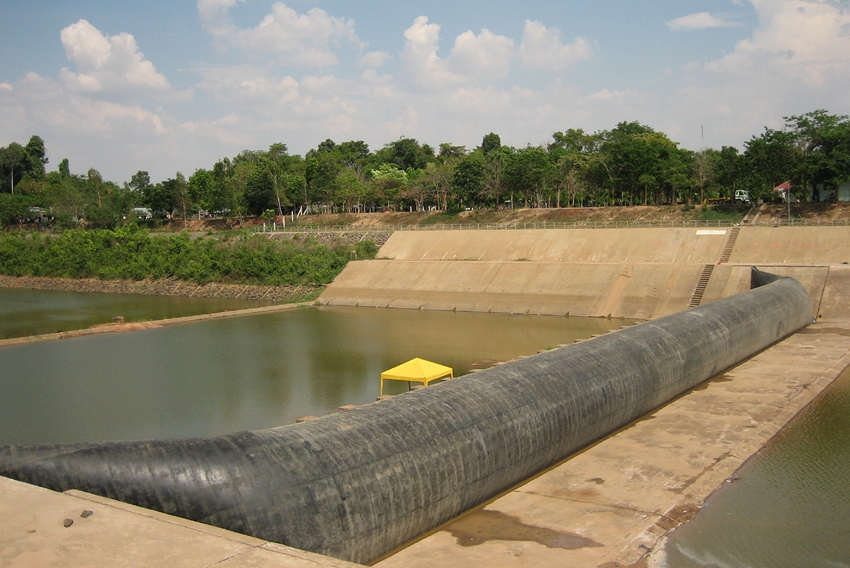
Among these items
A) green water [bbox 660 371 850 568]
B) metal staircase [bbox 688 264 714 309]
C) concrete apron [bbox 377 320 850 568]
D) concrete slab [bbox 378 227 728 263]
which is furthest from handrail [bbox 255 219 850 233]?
green water [bbox 660 371 850 568]

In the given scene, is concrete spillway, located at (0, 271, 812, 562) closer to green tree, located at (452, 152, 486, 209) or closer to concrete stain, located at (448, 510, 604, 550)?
concrete stain, located at (448, 510, 604, 550)

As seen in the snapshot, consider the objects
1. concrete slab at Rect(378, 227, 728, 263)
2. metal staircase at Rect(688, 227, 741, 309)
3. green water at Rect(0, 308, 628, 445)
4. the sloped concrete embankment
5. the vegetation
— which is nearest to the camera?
green water at Rect(0, 308, 628, 445)

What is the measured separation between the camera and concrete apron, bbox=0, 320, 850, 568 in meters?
7.90

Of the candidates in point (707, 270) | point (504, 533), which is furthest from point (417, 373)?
point (707, 270)

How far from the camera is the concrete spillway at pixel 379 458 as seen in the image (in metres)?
9.62

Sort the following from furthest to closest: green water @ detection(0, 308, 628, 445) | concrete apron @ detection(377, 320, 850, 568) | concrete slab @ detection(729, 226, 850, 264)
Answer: concrete slab @ detection(729, 226, 850, 264) < green water @ detection(0, 308, 628, 445) < concrete apron @ detection(377, 320, 850, 568)

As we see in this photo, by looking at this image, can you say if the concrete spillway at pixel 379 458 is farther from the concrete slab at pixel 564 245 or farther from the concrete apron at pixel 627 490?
the concrete slab at pixel 564 245

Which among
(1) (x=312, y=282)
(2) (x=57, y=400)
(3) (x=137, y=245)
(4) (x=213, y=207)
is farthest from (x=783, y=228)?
(4) (x=213, y=207)

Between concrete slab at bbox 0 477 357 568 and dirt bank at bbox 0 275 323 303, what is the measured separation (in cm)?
3977

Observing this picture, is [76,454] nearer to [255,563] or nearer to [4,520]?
[4,520]

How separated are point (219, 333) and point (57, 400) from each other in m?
13.1

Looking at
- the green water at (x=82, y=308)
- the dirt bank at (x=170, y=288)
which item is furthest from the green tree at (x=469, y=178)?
the green water at (x=82, y=308)

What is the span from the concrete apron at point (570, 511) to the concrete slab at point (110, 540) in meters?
0.01

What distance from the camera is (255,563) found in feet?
25.4
